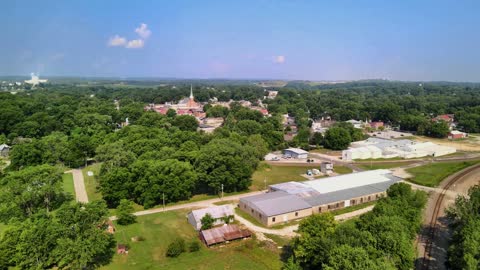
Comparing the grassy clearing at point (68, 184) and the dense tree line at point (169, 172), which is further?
the grassy clearing at point (68, 184)

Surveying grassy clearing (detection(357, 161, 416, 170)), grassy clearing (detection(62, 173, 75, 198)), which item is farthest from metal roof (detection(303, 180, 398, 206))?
grassy clearing (detection(62, 173, 75, 198))

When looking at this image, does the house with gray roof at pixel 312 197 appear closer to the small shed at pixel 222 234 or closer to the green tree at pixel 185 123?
the small shed at pixel 222 234

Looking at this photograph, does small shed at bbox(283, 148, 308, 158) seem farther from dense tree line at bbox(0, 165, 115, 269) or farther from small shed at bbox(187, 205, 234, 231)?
dense tree line at bbox(0, 165, 115, 269)

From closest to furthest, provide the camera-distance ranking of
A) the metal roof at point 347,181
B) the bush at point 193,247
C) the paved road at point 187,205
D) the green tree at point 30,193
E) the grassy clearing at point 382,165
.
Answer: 1. the bush at point 193,247
2. the green tree at point 30,193
3. the paved road at point 187,205
4. the metal roof at point 347,181
5. the grassy clearing at point 382,165

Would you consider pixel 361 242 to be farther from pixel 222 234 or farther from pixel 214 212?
pixel 214 212

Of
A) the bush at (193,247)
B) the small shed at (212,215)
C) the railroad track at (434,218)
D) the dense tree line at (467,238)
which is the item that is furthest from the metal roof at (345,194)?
the bush at (193,247)

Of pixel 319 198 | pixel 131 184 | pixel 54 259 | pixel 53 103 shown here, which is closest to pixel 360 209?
pixel 319 198

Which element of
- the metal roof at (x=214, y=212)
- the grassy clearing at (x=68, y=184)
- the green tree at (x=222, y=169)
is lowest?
the grassy clearing at (x=68, y=184)
